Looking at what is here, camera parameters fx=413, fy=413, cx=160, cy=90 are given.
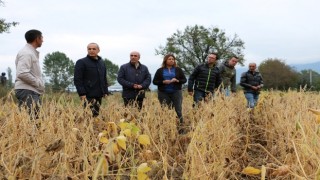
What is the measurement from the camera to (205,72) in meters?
6.63

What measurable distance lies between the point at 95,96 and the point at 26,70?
48.5 inches

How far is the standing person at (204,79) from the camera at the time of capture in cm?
658

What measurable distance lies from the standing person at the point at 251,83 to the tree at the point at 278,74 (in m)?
45.1

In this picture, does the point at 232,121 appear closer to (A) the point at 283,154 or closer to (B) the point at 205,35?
(A) the point at 283,154

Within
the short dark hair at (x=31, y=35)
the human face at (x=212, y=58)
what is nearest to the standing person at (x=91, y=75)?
the short dark hair at (x=31, y=35)

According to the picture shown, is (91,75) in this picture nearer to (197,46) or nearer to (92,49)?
(92,49)

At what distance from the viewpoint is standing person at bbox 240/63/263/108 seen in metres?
8.09

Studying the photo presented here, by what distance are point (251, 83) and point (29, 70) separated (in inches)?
199

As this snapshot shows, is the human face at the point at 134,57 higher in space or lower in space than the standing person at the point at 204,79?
higher

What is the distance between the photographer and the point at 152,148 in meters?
3.55

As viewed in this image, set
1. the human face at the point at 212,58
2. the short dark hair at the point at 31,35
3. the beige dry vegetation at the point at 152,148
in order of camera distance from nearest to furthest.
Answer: the beige dry vegetation at the point at 152,148 < the short dark hair at the point at 31,35 < the human face at the point at 212,58

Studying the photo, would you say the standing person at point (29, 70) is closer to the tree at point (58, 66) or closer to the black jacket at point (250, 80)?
the black jacket at point (250, 80)

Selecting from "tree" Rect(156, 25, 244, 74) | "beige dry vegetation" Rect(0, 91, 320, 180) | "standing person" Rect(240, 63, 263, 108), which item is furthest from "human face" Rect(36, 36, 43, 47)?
"tree" Rect(156, 25, 244, 74)

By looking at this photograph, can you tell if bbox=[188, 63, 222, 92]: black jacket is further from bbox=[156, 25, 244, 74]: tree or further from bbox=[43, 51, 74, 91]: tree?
bbox=[43, 51, 74, 91]: tree
